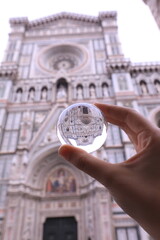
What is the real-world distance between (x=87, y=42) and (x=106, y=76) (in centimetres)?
423

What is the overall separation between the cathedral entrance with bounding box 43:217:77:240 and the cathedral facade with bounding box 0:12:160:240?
4 cm

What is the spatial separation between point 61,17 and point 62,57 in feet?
15.2

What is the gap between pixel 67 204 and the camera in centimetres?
884

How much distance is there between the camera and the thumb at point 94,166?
1.07 metres

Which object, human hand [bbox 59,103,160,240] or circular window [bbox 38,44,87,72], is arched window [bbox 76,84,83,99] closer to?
circular window [bbox 38,44,87,72]

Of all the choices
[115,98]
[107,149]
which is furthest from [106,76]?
[107,149]

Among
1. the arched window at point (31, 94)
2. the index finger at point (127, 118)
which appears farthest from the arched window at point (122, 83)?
the index finger at point (127, 118)

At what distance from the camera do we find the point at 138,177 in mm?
1021

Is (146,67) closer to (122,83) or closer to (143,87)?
(143,87)

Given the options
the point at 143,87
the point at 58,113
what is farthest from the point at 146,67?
the point at 58,113

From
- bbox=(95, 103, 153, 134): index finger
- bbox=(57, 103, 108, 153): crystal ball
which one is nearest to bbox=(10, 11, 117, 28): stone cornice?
bbox=(95, 103, 153, 134): index finger

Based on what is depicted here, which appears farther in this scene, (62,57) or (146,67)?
(62,57)

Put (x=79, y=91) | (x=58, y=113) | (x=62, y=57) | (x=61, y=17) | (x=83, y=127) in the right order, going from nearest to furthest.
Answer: (x=83, y=127) < (x=58, y=113) < (x=79, y=91) < (x=62, y=57) < (x=61, y=17)

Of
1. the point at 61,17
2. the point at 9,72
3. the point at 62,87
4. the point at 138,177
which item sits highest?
the point at 61,17
